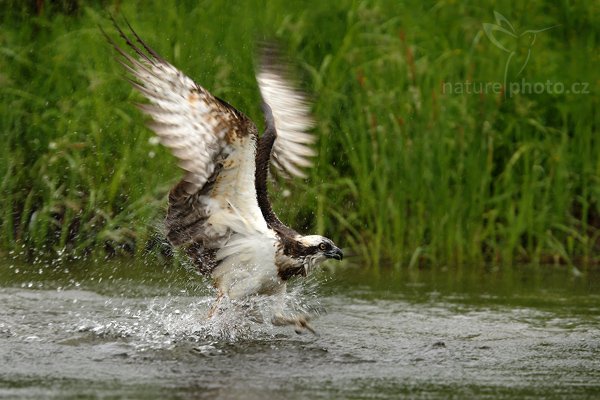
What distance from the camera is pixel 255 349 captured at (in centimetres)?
626

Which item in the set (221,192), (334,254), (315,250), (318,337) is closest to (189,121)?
(221,192)

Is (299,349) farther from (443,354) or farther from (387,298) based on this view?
(387,298)

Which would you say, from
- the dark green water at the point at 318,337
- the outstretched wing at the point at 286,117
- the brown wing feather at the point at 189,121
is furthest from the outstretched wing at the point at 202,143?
the outstretched wing at the point at 286,117

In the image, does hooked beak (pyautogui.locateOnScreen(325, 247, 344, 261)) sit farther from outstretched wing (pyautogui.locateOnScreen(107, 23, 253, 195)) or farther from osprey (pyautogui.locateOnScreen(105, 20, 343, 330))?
outstretched wing (pyautogui.locateOnScreen(107, 23, 253, 195))

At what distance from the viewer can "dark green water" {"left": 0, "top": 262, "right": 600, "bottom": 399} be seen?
17.5 ft

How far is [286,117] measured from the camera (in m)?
7.73

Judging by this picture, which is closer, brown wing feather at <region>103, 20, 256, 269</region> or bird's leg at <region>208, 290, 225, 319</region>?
brown wing feather at <region>103, 20, 256, 269</region>

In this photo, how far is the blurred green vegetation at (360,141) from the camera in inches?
336

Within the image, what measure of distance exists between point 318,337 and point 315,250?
46 cm

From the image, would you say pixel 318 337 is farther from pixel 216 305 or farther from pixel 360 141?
pixel 360 141

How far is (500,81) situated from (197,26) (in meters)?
2.29

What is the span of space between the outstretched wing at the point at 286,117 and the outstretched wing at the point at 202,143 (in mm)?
1241

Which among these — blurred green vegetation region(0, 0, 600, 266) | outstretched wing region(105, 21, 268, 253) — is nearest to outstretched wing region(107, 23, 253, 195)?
outstretched wing region(105, 21, 268, 253)

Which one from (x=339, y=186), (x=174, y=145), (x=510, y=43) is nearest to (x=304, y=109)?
(x=339, y=186)
